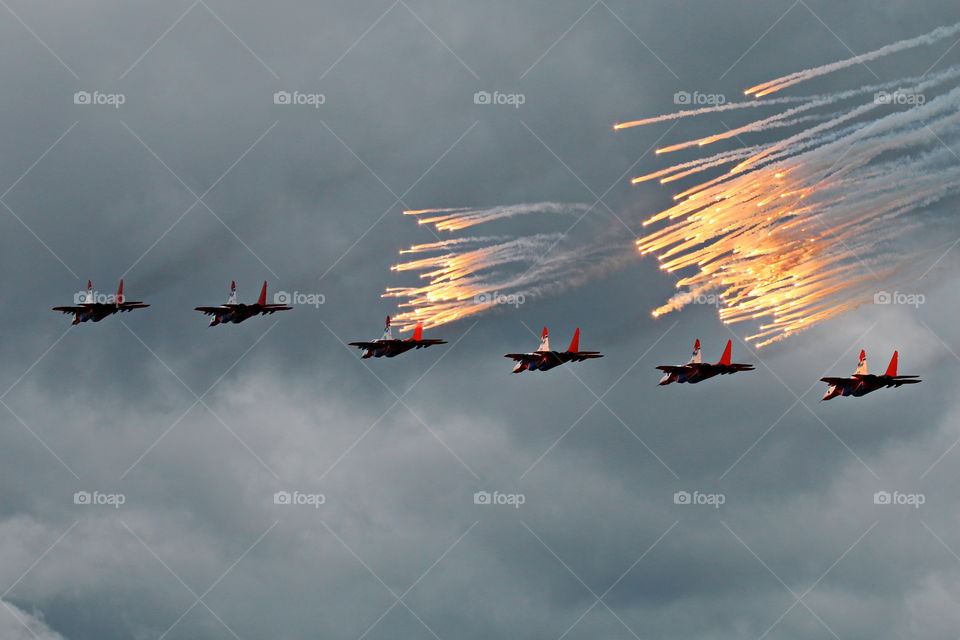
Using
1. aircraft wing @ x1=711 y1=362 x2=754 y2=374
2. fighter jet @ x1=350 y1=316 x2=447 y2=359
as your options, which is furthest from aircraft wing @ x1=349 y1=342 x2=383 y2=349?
aircraft wing @ x1=711 y1=362 x2=754 y2=374

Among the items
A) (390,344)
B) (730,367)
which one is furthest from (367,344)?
(730,367)

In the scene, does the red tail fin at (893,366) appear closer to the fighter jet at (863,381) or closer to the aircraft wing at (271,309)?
the fighter jet at (863,381)

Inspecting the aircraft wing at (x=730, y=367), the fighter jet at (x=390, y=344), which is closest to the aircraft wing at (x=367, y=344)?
the fighter jet at (x=390, y=344)

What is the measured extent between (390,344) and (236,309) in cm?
1347

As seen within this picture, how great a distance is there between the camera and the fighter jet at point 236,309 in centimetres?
15562

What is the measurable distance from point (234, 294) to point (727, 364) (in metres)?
43.6

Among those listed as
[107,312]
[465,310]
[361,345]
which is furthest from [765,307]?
[107,312]

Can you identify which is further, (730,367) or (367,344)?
(367,344)

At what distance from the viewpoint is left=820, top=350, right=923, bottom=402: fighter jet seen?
14138 centimetres

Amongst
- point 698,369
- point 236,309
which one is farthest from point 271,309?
point 698,369

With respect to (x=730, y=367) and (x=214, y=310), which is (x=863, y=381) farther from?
(x=214, y=310)

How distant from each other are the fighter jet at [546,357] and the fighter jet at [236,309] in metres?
20.0

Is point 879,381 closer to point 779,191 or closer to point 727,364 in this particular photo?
point 727,364

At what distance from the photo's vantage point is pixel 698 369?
14988cm
